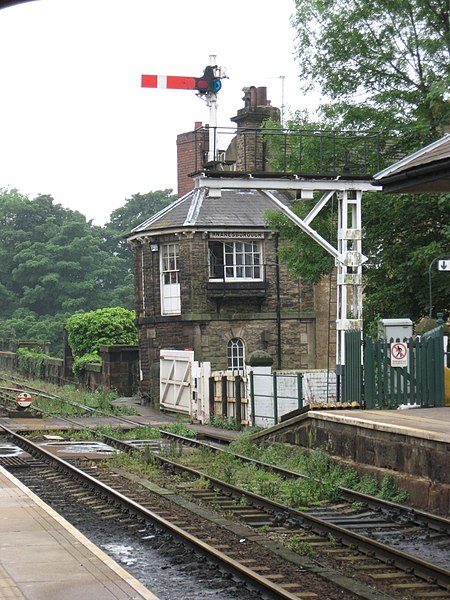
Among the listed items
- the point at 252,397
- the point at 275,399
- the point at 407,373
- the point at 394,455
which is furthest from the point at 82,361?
the point at 394,455

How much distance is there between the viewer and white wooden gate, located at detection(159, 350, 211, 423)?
27.7 m

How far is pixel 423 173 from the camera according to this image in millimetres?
12625

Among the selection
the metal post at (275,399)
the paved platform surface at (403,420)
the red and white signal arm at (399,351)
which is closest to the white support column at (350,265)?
the metal post at (275,399)

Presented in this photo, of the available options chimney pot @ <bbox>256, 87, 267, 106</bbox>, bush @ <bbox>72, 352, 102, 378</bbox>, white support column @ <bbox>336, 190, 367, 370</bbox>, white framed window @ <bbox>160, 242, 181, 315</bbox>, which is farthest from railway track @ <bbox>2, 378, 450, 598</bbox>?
bush @ <bbox>72, 352, 102, 378</bbox>

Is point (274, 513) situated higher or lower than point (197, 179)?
lower

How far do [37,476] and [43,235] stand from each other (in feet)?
194

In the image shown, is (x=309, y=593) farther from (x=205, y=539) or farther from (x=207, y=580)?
(x=205, y=539)

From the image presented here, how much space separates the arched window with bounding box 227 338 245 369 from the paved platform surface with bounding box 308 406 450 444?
1689 cm

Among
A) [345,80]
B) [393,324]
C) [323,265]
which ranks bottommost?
[393,324]

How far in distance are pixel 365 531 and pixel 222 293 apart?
22594 mm

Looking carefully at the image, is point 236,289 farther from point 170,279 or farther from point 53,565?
point 53,565

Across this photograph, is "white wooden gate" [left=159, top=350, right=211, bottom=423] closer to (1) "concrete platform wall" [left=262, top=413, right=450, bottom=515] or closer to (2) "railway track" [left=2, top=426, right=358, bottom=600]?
(2) "railway track" [left=2, top=426, right=358, bottom=600]

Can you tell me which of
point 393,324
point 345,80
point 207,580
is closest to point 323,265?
point 345,80

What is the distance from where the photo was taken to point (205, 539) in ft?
37.8
